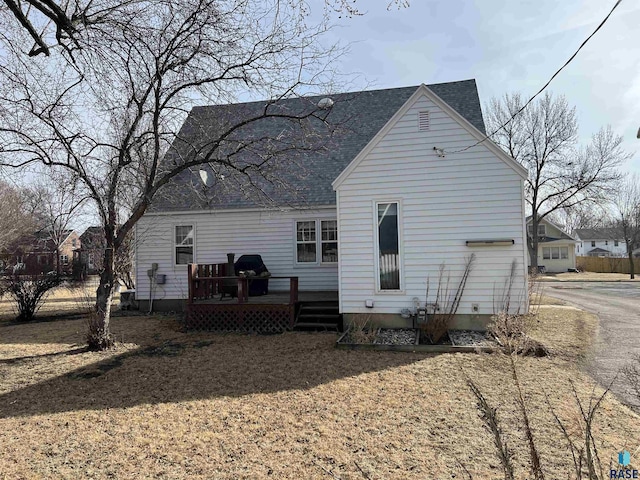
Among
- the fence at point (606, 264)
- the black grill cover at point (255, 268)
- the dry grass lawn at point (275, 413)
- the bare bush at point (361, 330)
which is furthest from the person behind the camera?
the fence at point (606, 264)

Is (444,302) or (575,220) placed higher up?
(575,220)

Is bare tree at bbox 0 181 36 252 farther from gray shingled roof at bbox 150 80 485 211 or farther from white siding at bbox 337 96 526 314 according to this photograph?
white siding at bbox 337 96 526 314

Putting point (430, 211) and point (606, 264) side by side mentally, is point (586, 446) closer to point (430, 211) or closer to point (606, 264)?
point (430, 211)

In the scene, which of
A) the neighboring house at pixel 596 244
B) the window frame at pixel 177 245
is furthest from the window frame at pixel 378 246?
the neighboring house at pixel 596 244

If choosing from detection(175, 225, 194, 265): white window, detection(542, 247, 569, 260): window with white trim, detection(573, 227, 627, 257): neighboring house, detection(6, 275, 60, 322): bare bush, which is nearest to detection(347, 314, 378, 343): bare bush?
detection(175, 225, 194, 265): white window

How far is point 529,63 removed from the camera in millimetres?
6395

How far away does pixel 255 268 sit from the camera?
12.1m

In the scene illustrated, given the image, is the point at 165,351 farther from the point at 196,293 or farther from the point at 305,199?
the point at 305,199

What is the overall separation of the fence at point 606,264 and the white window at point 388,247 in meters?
37.9

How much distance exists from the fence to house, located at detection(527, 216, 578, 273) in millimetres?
2495

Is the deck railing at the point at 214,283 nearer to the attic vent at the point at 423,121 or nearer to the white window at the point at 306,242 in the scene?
the white window at the point at 306,242

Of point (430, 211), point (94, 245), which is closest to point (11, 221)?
point (94, 245)

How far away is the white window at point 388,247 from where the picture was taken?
920 cm

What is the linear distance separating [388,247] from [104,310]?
6.32 m
